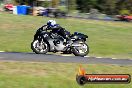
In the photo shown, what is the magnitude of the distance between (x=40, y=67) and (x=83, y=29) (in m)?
23.5

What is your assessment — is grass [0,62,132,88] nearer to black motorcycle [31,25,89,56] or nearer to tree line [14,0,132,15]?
black motorcycle [31,25,89,56]

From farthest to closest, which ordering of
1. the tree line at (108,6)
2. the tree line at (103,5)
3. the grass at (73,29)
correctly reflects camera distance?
the tree line at (108,6) → the tree line at (103,5) → the grass at (73,29)

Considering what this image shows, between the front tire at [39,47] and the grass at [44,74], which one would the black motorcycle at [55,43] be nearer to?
the front tire at [39,47]

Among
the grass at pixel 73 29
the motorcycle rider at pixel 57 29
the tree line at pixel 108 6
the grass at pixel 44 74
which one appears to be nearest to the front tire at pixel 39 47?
the motorcycle rider at pixel 57 29

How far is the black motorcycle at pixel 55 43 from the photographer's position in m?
19.8

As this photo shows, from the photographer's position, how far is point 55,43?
2008 cm

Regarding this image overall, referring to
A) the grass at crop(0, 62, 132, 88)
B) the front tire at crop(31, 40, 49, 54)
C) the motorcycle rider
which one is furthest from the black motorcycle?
the grass at crop(0, 62, 132, 88)

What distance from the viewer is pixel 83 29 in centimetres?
3809

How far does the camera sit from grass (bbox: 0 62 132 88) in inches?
472

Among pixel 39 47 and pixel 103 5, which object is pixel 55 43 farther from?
pixel 103 5

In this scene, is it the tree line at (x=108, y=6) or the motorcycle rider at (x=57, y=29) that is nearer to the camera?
the motorcycle rider at (x=57, y=29)

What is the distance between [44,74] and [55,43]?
644cm

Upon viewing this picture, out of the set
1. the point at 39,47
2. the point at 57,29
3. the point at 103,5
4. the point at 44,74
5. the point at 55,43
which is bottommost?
the point at 103,5

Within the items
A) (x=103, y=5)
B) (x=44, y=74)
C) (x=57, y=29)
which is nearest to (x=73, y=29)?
(x=57, y=29)
